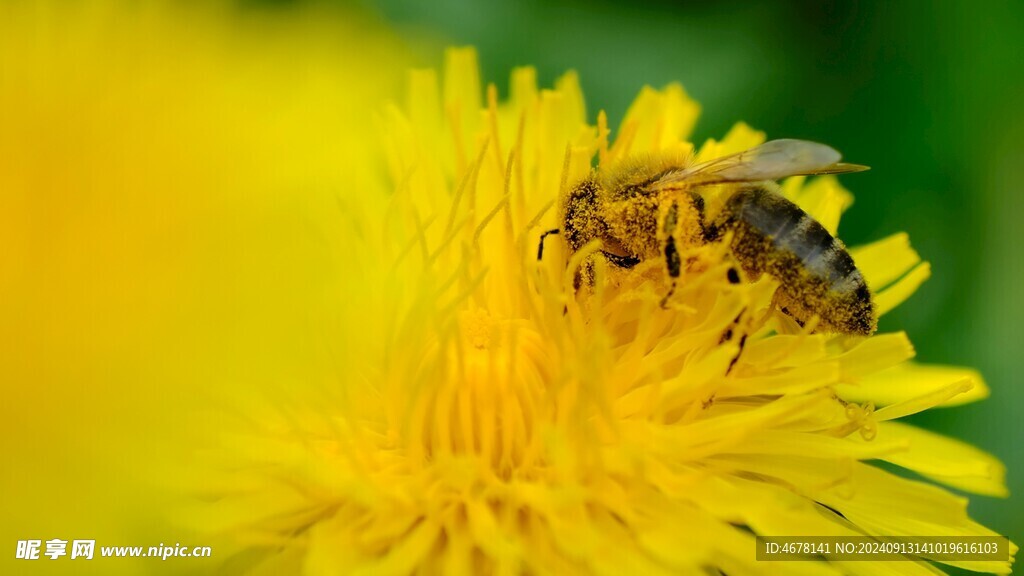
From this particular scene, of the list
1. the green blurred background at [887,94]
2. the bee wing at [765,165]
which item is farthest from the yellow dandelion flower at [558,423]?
the green blurred background at [887,94]

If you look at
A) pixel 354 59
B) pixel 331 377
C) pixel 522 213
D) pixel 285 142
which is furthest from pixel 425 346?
pixel 354 59

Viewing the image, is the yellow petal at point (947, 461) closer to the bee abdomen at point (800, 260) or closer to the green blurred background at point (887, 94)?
the bee abdomen at point (800, 260)

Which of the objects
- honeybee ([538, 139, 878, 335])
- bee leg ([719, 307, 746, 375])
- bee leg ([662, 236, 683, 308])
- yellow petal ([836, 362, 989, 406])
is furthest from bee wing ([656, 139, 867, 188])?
yellow petal ([836, 362, 989, 406])

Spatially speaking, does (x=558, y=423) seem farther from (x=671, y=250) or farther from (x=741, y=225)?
(x=741, y=225)

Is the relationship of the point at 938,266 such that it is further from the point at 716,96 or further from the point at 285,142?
the point at 285,142

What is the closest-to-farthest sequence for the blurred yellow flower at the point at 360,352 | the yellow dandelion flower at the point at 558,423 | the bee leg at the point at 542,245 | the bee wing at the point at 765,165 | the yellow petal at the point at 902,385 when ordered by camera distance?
the blurred yellow flower at the point at 360,352 < the yellow dandelion flower at the point at 558,423 < the bee wing at the point at 765,165 < the bee leg at the point at 542,245 < the yellow petal at the point at 902,385

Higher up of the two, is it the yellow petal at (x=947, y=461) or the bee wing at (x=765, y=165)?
the bee wing at (x=765, y=165)

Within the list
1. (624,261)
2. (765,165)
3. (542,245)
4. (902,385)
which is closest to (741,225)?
(765,165)

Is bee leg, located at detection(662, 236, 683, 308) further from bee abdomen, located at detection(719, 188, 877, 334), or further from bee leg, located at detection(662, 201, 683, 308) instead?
bee abdomen, located at detection(719, 188, 877, 334)
